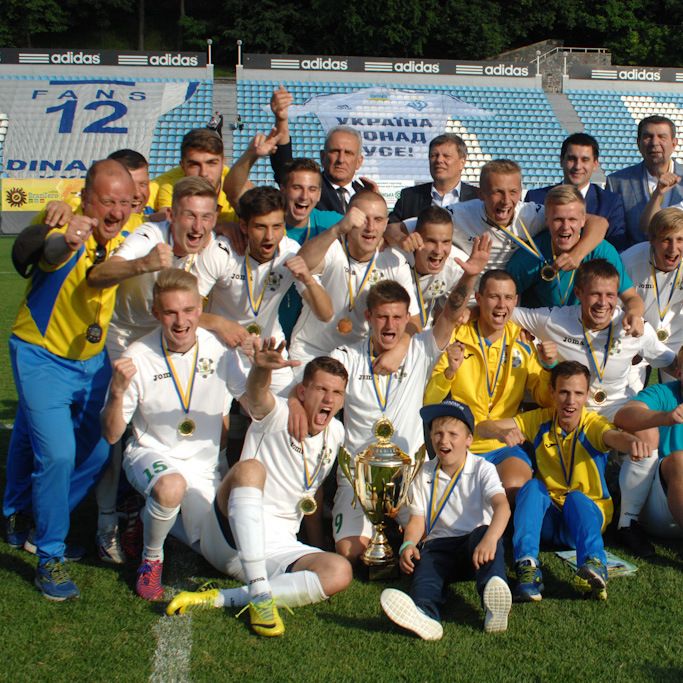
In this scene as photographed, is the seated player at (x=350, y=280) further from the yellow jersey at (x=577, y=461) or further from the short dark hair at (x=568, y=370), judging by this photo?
the yellow jersey at (x=577, y=461)

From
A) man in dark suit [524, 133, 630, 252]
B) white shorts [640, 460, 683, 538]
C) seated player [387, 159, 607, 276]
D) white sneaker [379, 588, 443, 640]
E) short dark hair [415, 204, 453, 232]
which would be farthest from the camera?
man in dark suit [524, 133, 630, 252]

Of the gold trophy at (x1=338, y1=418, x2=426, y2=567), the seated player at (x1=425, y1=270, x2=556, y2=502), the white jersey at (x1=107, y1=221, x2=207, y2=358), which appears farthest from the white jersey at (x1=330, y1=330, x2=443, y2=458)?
the white jersey at (x1=107, y1=221, x2=207, y2=358)

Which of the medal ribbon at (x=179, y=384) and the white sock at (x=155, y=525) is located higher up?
the medal ribbon at (x=179, y=384)

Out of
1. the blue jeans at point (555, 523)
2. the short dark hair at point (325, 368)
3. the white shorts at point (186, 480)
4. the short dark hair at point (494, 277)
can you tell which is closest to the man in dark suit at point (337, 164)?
the short dark hair at point (494, 277)

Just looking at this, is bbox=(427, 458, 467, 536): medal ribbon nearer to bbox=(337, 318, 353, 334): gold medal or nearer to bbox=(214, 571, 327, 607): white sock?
bbox=(214, 571, 327, 607): white sock

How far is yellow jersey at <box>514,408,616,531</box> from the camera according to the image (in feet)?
14.9

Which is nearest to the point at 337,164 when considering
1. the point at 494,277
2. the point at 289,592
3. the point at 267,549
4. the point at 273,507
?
the point at 494,277

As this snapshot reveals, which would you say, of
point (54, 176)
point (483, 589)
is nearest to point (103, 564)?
point (483, 589)

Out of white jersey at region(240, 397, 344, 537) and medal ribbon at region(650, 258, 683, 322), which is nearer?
white jersey at region(240, 397, 344, 537)

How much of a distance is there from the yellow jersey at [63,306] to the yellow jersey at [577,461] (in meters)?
2.45

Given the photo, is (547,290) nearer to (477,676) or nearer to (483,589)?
(483,589)

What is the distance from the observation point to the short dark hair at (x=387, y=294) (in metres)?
4.54

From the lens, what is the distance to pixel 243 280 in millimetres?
4914

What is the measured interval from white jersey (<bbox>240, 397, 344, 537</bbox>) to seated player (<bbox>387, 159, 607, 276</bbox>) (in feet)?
4.84
